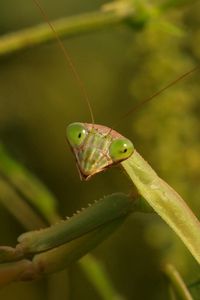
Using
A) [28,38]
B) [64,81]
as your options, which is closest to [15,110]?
[64,81]

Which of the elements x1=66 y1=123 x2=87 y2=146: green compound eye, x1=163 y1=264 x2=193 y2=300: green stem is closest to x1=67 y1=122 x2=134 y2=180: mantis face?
x1=66 y1=123 x2=87 y2=146: green compound eye

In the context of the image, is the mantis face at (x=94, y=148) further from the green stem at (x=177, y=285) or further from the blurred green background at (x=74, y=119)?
the blurred green background at (x=74, y=119)

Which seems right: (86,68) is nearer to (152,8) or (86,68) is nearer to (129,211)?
(152,8)

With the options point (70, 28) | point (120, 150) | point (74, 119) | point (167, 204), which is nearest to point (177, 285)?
point (167, 204)

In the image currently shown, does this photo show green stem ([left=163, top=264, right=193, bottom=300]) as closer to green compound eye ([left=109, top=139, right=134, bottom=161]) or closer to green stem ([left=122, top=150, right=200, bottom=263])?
green stem ([left=122, top=150, right=200, bottom=263])

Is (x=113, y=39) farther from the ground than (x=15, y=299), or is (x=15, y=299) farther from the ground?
(x=113, y=39)

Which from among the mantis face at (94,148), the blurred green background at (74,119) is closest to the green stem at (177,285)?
the mantis face at (94,148)
